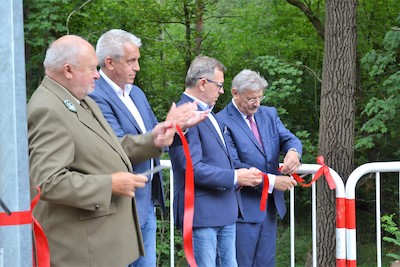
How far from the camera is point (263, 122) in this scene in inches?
209

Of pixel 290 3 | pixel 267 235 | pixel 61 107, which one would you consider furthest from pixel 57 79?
pixel 290 3

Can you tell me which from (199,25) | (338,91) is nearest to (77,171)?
(338,91)

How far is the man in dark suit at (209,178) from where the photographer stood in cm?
457

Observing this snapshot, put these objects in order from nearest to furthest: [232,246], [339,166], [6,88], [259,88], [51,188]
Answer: [6,88] < [51,188] < [232,246] < [259,88] < [339,166]

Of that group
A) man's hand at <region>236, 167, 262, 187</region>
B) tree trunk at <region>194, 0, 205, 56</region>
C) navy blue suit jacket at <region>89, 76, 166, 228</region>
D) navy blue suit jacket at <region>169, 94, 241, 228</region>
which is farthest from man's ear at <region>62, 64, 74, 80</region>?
tree trunk at <region>194, 0, 205, 56</region>

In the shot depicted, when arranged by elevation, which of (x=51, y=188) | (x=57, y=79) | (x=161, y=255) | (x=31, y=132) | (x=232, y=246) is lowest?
(x=161, y=255)

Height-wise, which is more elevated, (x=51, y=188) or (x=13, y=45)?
(x=13, y=45)

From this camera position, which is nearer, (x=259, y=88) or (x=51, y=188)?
(x=51, y=188)

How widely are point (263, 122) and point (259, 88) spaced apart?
0.30 m

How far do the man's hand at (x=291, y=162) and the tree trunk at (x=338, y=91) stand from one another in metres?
4.66

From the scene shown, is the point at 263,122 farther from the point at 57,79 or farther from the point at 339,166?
the point at 339,166

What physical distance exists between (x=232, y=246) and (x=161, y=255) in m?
4.18

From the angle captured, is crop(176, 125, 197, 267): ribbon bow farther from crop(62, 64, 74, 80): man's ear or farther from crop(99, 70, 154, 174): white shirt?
crop(62, 64, 74, 80): man's ear

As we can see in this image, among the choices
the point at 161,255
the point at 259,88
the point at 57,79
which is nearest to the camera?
the point at 57,79
